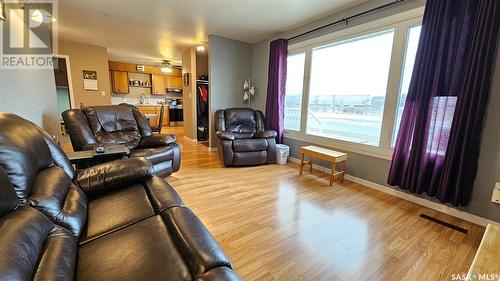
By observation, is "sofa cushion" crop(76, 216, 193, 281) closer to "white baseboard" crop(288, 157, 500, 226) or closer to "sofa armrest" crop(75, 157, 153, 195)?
"sofa armrest" crop(75, 157, 153, 195)

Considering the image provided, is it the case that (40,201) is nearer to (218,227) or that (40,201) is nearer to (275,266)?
(218,227)

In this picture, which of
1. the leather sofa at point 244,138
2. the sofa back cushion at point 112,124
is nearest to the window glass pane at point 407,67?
the leather sofa at point 244,138

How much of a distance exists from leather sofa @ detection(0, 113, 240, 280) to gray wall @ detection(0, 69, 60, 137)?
1.22 meters

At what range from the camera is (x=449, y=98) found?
83.3 inches

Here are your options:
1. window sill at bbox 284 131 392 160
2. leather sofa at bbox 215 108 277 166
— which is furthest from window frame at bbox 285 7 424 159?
leather sofa at bbox 215 108 277 166

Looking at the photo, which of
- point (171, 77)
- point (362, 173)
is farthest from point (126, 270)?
point (171, 77)

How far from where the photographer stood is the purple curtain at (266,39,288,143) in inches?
159

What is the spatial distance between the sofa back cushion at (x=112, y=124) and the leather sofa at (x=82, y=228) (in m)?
1.52

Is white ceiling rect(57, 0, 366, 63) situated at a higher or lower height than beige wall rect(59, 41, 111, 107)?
higher

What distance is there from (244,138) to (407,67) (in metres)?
2.48

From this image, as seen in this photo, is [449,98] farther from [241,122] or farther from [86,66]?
[86,66]

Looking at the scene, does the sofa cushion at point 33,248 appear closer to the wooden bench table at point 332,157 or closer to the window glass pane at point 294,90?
the wooden bench table at point 332,157
